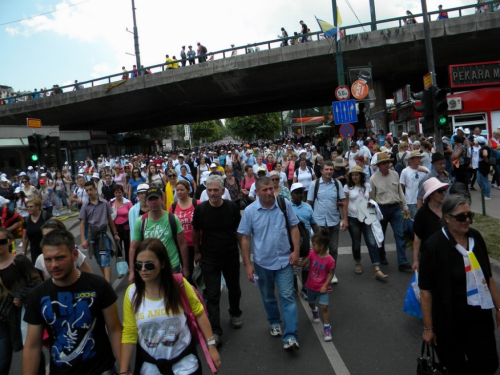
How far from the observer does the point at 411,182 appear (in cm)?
635

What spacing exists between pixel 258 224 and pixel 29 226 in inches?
134

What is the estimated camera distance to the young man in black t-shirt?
2.31 m

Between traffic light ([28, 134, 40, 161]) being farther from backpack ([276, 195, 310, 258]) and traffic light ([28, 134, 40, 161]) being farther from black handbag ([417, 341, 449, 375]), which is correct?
black handbag ([417, 341, 449, 375])

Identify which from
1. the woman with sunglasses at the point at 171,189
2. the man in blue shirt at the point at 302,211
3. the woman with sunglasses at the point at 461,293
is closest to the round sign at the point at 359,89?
the woman with sunglasses at the point at 171,189

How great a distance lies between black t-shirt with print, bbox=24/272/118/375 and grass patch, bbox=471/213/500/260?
5.75m

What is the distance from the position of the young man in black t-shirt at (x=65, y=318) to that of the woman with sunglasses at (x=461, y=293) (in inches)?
84.7

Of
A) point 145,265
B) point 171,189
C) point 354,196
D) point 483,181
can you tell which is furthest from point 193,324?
point 483,181

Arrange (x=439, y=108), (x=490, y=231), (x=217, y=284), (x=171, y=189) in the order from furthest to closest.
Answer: (x=439, y=108), (x=171, y=189), (x=490, y=231), (x=217, y=284)

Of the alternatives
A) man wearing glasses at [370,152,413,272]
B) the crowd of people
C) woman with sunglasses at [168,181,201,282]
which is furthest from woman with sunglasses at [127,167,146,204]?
man wearing glasses at [370,152,413,272]

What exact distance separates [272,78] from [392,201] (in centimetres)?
1987

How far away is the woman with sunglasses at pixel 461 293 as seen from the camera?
255 centimetres

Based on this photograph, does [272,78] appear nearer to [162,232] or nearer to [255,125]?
[162,232]

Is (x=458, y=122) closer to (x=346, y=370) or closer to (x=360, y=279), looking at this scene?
(x=360, y=279)

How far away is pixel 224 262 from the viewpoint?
4250 millimetres
